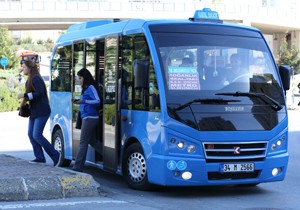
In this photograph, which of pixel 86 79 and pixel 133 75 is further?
pixel 86 79

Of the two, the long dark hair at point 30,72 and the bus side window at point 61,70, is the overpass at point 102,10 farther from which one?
the long dark hair at point 30,72

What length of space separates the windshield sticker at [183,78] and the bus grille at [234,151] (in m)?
0.86

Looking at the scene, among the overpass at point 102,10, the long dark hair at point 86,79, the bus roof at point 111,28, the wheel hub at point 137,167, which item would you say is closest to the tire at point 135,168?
the wheel hub at point 137,167

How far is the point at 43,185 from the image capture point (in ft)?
29.7

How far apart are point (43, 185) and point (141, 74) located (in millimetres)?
2076

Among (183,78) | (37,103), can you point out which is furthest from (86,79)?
(183,78)

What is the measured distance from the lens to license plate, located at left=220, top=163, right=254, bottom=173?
9544 mm

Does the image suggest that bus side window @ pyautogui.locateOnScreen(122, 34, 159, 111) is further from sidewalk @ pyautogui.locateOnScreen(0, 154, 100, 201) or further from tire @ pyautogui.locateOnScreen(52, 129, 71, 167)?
tire @ pyautogui.locateOnScreen(52, 129, 71, 167)

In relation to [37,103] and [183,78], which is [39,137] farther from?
[183,78]

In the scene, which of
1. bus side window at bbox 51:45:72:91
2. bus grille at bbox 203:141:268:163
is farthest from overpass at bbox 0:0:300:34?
bus grille at bbox 203:141:268:163

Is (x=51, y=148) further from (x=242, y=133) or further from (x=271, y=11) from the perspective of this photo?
(x=271, y=11)

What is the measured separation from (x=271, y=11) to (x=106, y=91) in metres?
71.4

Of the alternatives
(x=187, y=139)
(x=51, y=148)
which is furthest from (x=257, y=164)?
(x=51, y=148)

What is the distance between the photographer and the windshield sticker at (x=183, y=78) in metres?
9.59
